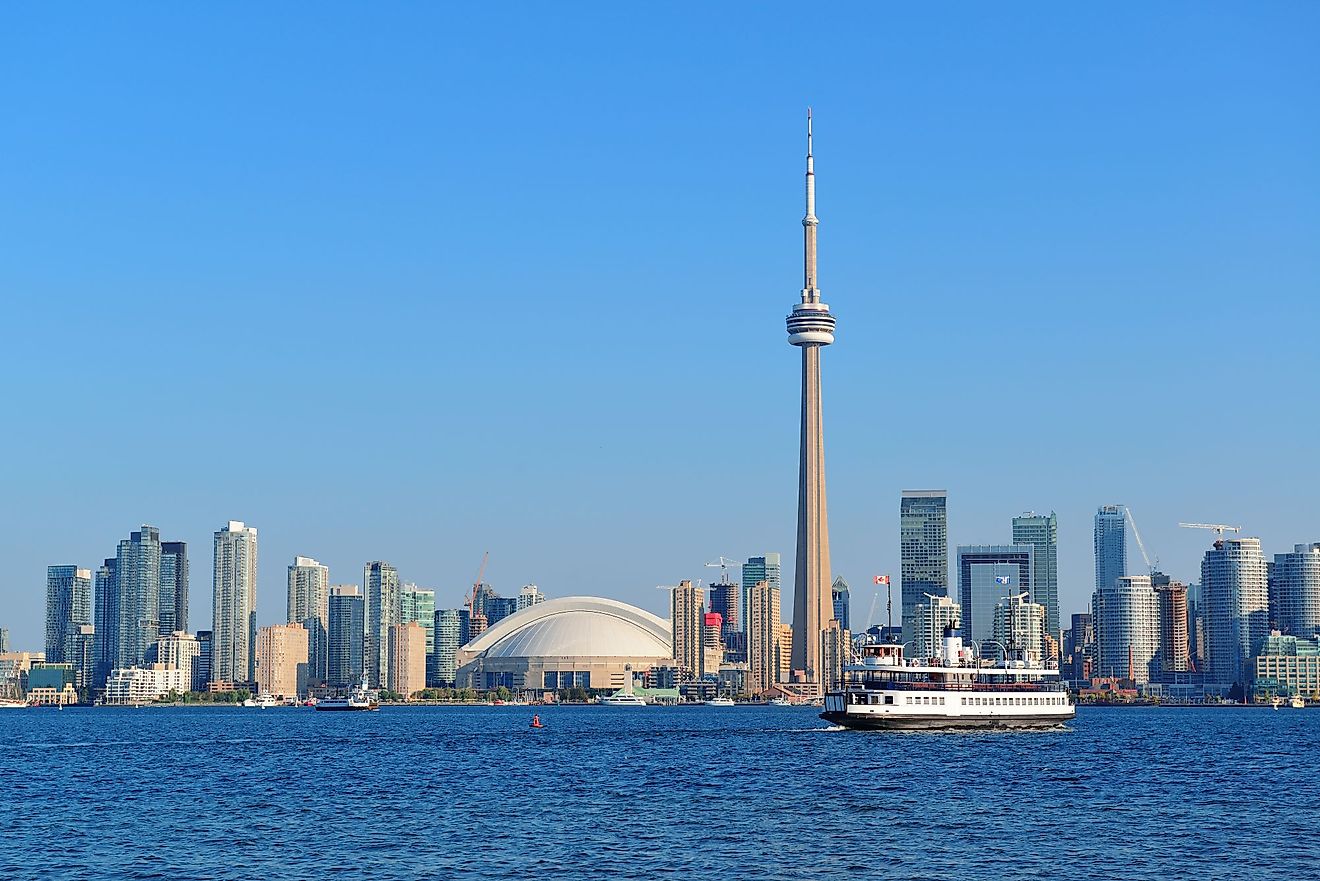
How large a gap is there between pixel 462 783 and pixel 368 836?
30.1 m

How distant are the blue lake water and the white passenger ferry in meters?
3.91

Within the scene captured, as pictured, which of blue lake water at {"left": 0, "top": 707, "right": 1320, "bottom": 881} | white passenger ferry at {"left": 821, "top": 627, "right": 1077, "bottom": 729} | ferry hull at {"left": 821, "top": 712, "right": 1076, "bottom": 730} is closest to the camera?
blue lake water at {"left": 0, "top": 707, "right": 1320, "bottom": 881}

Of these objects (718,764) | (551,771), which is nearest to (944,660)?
(718,764)

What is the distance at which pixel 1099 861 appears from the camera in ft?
224

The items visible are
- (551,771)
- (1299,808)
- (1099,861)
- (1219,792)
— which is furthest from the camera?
(551,771)

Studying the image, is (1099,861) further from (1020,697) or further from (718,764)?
(1020,697)

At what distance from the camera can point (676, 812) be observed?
85.8 m

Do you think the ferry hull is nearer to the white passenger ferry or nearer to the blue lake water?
the white passenger ferry

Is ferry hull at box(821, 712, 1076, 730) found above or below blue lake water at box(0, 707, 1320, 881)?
above

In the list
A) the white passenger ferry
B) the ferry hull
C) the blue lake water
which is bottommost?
the blue lake water

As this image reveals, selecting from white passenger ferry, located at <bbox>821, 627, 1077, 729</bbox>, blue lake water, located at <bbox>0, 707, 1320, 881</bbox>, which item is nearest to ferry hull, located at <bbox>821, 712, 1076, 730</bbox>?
white passenger ferry, located at <bbox>821, 627, 1077, 729</bbox>

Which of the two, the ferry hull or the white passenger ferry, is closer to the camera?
the ferry hull

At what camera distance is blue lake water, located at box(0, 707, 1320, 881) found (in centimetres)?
6719

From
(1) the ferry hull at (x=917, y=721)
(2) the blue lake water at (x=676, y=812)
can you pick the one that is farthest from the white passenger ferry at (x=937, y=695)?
(2) the blue lake water at (x=676, y=812)
